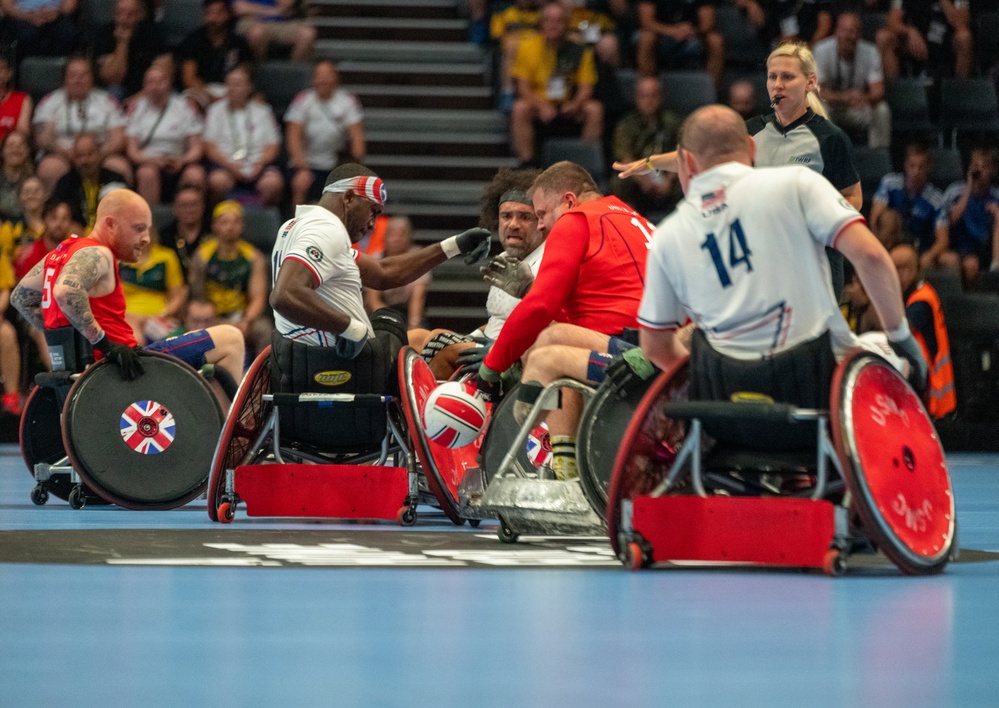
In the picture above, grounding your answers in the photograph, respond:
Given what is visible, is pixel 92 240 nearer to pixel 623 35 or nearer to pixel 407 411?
pixel 407 411

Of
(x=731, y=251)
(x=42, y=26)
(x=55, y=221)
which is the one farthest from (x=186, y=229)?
(x=731, y=251)

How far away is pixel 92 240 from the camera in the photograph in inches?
321

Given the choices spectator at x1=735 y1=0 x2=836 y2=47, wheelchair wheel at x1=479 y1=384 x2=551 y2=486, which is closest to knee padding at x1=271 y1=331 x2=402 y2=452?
wheelchair wheel at x1=479 y1=384 x2=551 y2=486

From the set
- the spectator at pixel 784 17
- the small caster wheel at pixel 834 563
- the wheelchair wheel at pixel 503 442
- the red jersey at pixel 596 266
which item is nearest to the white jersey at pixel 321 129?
the spectator at pixel 784 17

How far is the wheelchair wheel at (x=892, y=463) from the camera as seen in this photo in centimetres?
475

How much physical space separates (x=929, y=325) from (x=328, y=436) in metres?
6.12

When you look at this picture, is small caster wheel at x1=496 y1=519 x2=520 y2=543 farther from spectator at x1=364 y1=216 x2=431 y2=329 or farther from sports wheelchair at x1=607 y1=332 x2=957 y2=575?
spectator at x1=364 y1=216 x2=431 y2=329

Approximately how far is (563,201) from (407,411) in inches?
42.9

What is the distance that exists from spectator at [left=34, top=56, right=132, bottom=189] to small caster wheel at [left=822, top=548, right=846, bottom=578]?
8601 millimetres

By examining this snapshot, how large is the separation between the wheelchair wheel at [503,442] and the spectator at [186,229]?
5459 mm

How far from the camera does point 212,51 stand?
43.4 feet

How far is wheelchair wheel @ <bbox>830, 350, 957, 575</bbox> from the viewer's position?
4.75 meters

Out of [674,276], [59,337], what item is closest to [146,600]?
[674,276]

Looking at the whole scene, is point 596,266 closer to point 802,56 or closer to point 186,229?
point 802,56
